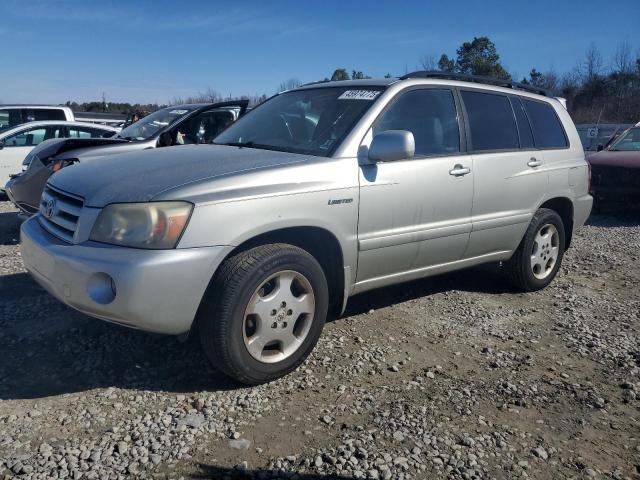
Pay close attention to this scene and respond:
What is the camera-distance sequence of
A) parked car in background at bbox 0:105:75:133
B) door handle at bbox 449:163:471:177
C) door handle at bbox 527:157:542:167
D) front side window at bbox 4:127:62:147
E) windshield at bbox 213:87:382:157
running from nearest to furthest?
windshield at bbox 213:87:382:157 < door handle at bbox 449:163:471:177 < door handle at bbox 527:157:542:167 < front side window at bbox 4:127:62:147 < parked car in background at bbox 0:105:75:133

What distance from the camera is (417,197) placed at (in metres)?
4.10

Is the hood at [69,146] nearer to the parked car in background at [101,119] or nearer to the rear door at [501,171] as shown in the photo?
the rear door at [501,171]

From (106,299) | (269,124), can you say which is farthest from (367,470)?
(269,124)

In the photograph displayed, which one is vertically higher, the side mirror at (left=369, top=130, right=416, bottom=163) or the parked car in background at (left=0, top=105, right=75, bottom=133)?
the parked car in background at (left=0, top=105, right=75, bottom=133)

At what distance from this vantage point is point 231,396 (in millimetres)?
3324

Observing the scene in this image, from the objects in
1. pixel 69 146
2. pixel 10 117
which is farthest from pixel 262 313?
pixel 10 117

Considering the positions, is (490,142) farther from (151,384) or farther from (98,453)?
(98,453)

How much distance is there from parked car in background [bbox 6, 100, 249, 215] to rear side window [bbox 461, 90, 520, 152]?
280cm

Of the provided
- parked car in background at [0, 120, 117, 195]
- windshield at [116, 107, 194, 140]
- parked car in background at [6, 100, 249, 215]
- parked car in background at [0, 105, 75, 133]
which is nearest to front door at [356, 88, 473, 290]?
parked car in background at [6, 100, 249, 215]

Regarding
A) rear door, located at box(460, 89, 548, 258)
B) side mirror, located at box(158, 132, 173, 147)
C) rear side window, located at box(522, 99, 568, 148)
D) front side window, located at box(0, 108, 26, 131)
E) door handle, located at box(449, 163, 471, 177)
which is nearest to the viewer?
door handle, located at box(449, 163, 471, 177)

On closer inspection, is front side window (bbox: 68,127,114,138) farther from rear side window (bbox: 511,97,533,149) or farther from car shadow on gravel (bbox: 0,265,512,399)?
rear side window (bbox: 511,97,533,149)

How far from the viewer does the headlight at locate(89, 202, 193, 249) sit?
3.04m

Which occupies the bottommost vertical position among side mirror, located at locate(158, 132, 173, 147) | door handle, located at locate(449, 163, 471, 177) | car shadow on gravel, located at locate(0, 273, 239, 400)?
car shadow on gravel, located at locate(0, 273, 239, 400)

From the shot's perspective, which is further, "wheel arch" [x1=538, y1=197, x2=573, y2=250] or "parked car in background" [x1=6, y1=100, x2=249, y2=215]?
"parked car in background" [x1=6, y1=100, x2=249, y2=215]
